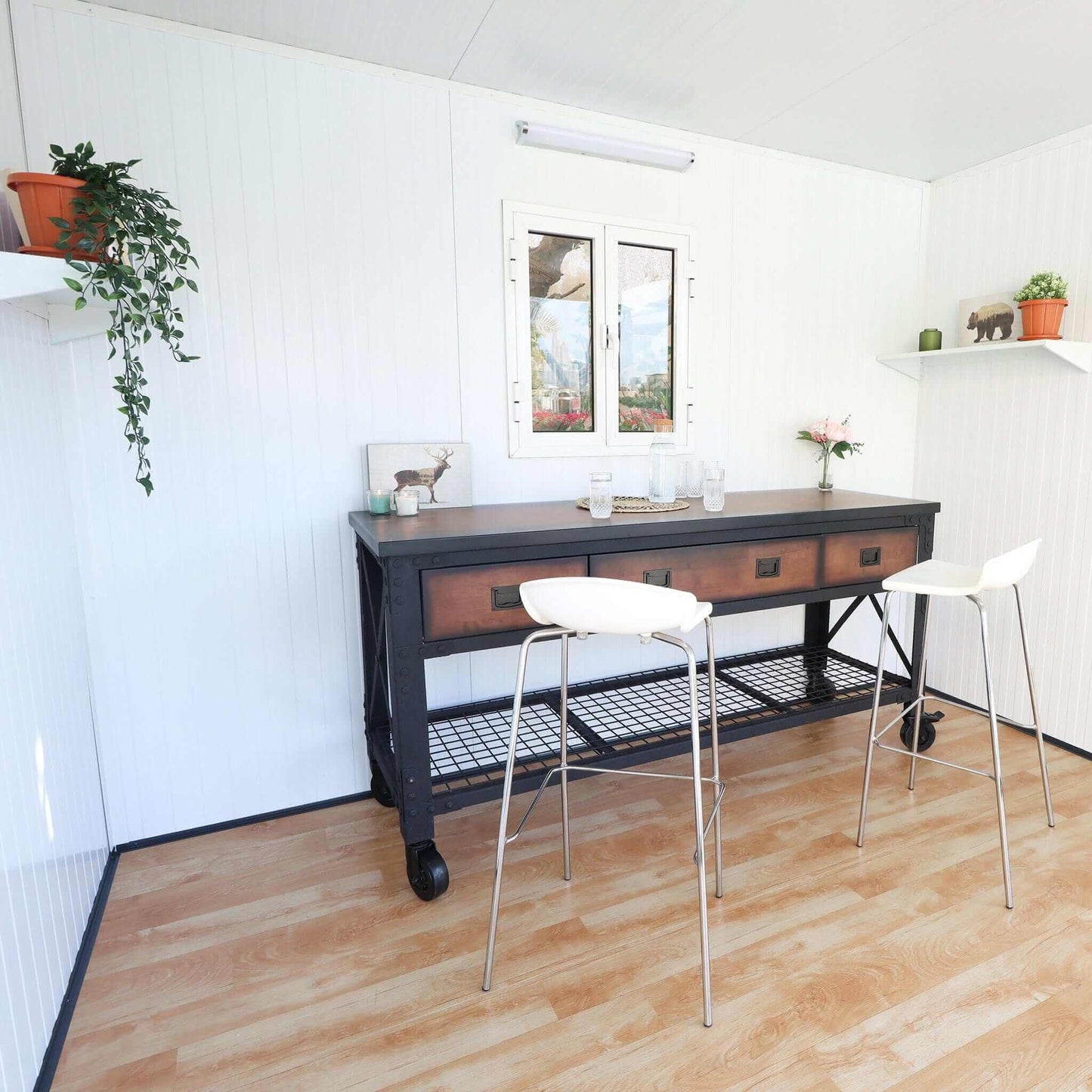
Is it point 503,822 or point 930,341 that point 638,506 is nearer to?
point 503,822

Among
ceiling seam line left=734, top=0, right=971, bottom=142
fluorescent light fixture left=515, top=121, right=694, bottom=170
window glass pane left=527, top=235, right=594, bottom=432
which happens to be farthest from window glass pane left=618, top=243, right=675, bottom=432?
ceiling seam line left=734, top=0, right=971, bottom=142

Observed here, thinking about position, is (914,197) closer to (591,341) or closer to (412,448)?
(591,341)

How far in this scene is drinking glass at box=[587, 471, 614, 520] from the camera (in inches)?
84.0

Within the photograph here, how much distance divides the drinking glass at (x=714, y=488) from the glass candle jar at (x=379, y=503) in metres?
1.02

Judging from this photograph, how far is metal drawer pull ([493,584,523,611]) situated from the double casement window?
747 mm

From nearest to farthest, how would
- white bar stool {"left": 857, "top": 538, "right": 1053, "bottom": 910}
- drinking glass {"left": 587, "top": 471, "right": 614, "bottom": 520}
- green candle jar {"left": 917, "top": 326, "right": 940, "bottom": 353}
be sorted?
white bar stool {"left": 857, "top": 538, "right": 1053, "bottom": 910}
drinking glass {"left": 587, "top": 471, "right": 614, "bottom": 520}
green candle jar {"left": 917, "top": 326, "right": 940, "bottom": 353}

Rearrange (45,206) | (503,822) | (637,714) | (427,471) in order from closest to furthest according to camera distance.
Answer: (45,206), (503,822), (427,471), (637,714)

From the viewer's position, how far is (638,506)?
92.7 inches

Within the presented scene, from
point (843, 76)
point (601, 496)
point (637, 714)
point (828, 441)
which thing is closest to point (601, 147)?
point (843, 76)

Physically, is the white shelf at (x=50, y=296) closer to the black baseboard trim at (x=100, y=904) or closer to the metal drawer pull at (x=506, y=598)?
the metal drawer pull at (x=506, y=598)

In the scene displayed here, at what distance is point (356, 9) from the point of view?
1.91 meters

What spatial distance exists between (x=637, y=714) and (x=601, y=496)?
0.86 meters

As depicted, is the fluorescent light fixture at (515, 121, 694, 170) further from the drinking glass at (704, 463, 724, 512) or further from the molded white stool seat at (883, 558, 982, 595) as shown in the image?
the molded white stool seat at (883, 558, 982, 595)

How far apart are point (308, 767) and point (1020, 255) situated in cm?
337
